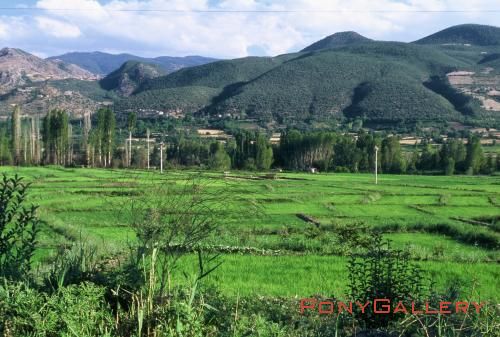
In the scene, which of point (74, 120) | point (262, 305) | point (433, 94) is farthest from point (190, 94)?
point (262, 305)

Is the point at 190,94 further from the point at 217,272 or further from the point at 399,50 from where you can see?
the point at 217,272

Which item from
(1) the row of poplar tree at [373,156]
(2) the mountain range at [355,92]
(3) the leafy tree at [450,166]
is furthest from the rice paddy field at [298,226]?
(2) the mountain range at [355,92]

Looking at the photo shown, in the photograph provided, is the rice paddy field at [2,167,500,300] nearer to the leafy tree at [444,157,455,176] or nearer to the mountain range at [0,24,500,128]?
the leafy tree at [444,157,455,176]

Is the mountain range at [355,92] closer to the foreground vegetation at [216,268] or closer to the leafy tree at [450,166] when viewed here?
the leafy tree at [450,166]

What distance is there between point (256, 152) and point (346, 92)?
67367mm

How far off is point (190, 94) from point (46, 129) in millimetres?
81159

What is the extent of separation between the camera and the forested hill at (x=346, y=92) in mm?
122688

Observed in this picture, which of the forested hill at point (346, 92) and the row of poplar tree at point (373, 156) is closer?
the row of poplar tree at point (373, 156)

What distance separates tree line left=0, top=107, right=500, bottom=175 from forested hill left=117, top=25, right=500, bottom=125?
45.0 m

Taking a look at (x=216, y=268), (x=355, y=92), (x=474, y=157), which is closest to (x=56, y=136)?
(x=474, y=157)

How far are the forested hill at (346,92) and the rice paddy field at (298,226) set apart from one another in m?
85.9

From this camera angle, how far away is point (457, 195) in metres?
35.0

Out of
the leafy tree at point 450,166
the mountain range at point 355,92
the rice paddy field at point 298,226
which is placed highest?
the mountain range at point 355,92

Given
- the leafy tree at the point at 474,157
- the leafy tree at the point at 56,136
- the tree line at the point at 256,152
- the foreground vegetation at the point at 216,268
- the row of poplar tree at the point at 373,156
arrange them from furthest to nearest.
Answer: the leafy tree at the point at 56,136 < the row of poplar tree at the point at 373,156 < the tree line at the point at 256,152 < the leafy tree at the point at 474,157 < the foreground vegetation at the point at 216,268
